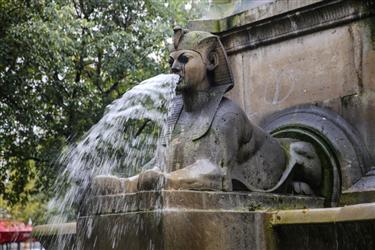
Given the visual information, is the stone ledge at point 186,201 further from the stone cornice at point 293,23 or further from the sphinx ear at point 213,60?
the stone cornice at point 293,23

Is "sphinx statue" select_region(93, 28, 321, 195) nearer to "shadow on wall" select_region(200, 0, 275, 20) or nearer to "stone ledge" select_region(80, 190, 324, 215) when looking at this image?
"stone ledge" select_region(80, 190, 324, 215)

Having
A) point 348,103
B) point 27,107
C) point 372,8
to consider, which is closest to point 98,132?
point 348,103

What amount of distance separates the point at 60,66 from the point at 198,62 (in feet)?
30.0

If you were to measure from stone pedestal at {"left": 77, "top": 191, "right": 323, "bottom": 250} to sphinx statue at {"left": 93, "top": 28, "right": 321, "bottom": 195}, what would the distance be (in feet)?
0.66

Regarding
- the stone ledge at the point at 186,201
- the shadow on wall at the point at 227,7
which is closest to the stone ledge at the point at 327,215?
the stone ledge at the point at 186,201

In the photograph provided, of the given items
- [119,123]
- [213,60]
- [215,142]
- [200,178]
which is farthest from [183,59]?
[119,123]

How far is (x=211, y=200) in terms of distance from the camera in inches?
202

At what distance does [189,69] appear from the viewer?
598 cm

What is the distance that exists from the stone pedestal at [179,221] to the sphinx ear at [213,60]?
1.37m

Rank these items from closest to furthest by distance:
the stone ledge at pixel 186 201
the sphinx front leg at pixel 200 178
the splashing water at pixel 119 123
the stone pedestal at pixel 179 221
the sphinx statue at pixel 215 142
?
the stone pedestal at pixel 179 221, the stone ledge at pixel 186 201, the sphinx front leg at pixel 200 178, the sphinx statue at pixel 215 142, the splashing water at pixel 119 123

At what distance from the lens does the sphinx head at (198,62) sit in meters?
6.00

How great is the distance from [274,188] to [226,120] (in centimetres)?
83

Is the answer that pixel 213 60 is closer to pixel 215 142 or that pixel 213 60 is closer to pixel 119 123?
pixel 215 142

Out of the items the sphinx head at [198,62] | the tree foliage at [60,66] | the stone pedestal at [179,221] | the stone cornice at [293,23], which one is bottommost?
the stone pedestal at [179,221]
